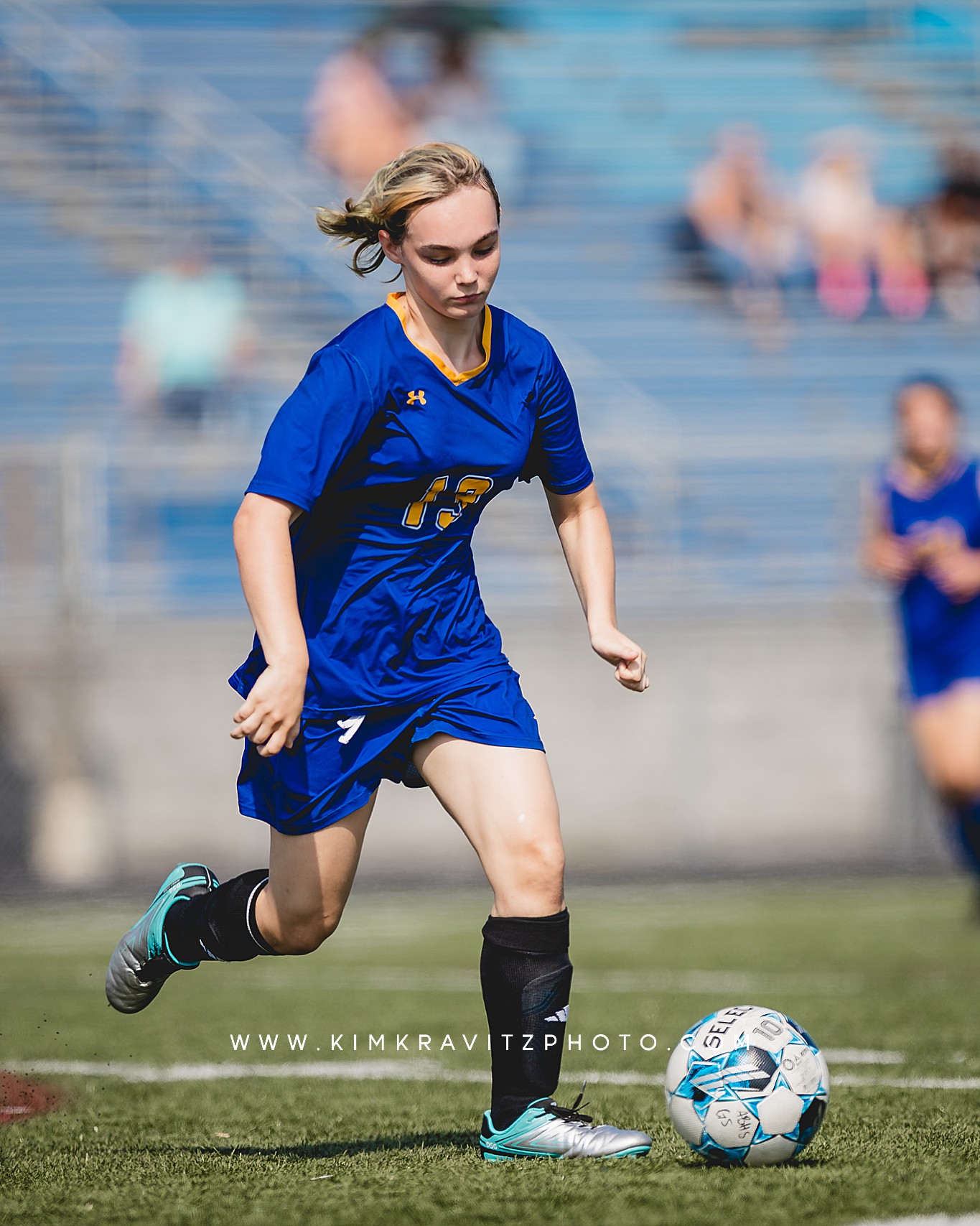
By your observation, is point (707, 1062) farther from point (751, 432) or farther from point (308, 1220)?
point (751, 432)

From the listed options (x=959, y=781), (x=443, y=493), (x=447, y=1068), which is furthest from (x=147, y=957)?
(x=959, y=781)

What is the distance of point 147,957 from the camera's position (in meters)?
4.21

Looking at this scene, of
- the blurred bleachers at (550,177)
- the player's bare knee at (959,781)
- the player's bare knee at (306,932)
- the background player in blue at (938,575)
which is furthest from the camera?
the blurred bleachers at (550,177)

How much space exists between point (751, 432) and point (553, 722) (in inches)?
159

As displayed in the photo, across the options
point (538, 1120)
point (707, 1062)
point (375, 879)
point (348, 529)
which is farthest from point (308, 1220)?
point (375, 879)

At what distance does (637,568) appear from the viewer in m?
11.6

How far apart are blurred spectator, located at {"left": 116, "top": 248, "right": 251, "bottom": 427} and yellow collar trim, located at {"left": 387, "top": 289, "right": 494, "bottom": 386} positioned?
9.52 m

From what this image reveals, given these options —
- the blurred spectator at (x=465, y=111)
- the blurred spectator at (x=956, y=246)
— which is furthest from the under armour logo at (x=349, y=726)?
the blurred spectator at (x=956, y=246)

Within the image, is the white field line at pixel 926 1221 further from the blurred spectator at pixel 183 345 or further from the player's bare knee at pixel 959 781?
the blurred spectator at pixel 183 345

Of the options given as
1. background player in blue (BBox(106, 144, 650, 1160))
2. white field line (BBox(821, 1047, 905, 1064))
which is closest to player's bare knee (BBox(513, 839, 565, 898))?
background player in blue (BBox(106, 144, 650, 1160))

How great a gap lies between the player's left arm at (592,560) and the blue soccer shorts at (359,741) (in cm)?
26

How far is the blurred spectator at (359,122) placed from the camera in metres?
14.9

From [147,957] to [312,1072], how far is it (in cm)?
99

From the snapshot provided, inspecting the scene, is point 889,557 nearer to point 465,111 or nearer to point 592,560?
point 592,560
